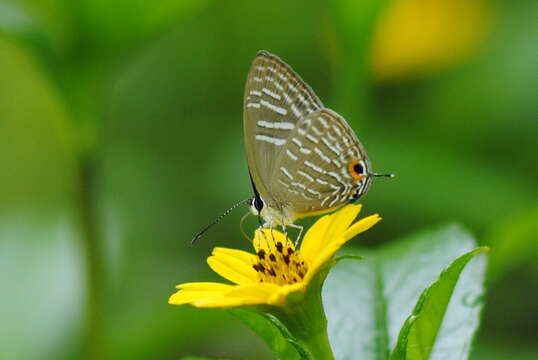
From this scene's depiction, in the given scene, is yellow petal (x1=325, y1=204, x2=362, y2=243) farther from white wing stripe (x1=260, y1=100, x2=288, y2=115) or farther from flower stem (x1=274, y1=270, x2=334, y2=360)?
white wing stripe (x1=260, y1=100, x2=288, y2=115)

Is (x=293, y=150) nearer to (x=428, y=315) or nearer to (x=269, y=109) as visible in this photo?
(x=269, y=109)

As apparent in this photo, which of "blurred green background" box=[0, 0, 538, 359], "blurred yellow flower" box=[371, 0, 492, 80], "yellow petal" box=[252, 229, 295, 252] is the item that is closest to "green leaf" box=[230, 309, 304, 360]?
"yellow petal" box=[252, 229, 295, 252]

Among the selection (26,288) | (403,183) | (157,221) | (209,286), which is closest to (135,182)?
(157,221)

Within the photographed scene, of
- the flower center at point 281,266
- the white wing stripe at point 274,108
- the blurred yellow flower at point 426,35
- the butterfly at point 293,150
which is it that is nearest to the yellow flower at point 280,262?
the flower center at point 281,266

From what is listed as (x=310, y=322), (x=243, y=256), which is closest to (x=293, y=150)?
(x=243, y=256)

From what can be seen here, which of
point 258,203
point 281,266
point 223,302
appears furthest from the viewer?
point 258,203

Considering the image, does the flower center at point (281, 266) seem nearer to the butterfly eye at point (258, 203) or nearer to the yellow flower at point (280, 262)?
the yellow flower at point (280, 262)

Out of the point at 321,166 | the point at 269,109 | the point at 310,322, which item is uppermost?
the point at 269,109
